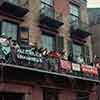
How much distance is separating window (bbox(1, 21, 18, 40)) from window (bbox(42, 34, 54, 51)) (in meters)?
2.53

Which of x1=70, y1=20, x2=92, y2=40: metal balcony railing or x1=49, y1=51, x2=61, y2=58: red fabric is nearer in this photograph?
x1=49, y1=51, x2=61, y2=58: red fabric

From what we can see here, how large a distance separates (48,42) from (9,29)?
352 centimetres

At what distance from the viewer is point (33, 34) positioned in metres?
22.0

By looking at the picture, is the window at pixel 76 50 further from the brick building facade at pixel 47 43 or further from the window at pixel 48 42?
the window at pixel 48 42

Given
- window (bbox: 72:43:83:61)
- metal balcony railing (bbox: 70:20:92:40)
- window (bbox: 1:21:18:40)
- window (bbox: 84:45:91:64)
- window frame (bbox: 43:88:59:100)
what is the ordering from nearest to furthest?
window (bbox: 1:21:18:40) → window frame (bbox: 43:88:59:100) → metal balcony railing (bbox: 70:20:92:40) → window (bbox: 72:43:83:61) → window (bbox: 84:45:91:64)

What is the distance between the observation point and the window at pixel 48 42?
902 inches

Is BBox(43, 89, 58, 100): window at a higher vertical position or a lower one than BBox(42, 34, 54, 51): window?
lower

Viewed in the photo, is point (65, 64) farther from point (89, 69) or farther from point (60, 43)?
point (60, 43)

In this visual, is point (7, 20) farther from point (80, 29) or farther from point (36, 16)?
point (80, 29)

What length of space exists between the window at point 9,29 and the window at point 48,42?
2528 millimetres

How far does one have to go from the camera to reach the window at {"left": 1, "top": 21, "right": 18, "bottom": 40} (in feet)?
66.7

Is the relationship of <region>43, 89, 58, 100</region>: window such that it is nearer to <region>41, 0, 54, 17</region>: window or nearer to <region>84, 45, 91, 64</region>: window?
<region>84, 45, 91, 64</region>: window

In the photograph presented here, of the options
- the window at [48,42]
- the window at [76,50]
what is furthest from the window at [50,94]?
the window at [76,50]

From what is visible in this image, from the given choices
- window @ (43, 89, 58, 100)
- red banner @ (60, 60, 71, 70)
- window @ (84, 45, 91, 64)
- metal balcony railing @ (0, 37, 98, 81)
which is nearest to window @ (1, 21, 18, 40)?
metal balcony railing @ (0, 37, 98, 81)
